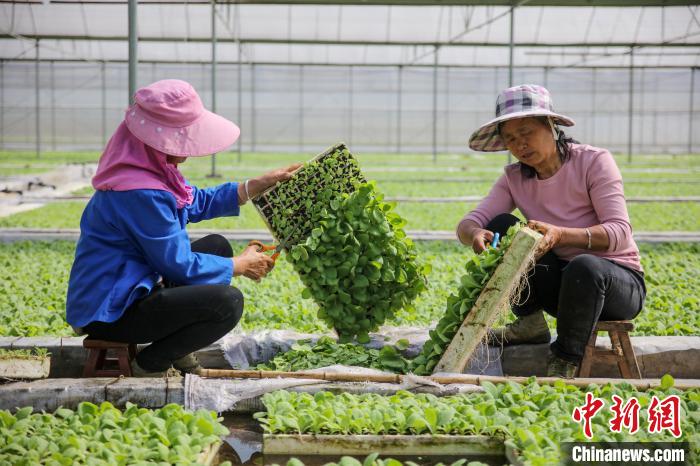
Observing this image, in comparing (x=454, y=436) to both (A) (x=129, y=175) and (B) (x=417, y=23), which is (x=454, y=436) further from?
(B) (x=417, y=23)

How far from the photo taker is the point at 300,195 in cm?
359

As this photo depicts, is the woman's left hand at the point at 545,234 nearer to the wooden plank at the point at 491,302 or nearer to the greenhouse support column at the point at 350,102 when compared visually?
the wooden plank at the point at 491,302

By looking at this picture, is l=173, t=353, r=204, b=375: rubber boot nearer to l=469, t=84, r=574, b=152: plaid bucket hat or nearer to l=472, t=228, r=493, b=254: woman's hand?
l=472, t=228, r=493, b=254: woman's hand

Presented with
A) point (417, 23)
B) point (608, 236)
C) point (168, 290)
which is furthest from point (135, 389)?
point (417, 23)

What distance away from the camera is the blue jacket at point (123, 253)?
2.84 m

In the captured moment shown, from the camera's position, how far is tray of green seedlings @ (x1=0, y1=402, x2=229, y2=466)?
224 cm

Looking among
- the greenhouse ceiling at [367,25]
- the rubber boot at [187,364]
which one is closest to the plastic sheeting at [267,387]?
the rubber boot at [187,364]

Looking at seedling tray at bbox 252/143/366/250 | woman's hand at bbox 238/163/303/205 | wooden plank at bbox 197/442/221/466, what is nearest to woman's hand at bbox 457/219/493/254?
seedling tray at bbox 252/143/366/250

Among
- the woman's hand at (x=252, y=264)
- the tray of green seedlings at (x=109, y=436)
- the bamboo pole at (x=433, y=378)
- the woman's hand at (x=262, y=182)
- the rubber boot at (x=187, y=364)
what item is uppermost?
the woman's hand at (x=262, y=182)

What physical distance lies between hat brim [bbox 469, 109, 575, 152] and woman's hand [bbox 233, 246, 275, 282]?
1101mm

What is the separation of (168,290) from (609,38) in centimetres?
2008

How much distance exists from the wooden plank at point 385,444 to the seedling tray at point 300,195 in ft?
4.14

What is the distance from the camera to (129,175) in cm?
285

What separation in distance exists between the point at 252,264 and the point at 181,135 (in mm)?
594
